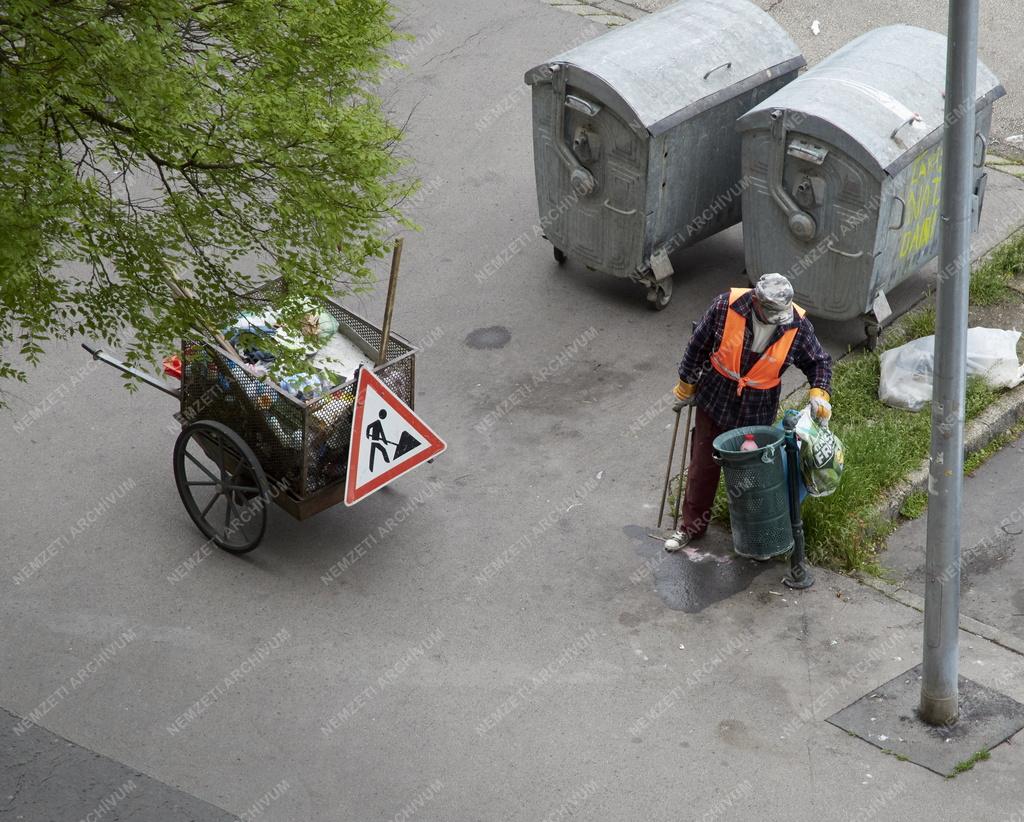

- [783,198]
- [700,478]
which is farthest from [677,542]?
[783,198]

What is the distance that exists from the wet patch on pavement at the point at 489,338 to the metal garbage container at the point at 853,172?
5.99 ft

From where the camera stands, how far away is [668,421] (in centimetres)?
916

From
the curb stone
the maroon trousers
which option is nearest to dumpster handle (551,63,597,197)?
the maroon trousers

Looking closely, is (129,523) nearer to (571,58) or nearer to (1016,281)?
(571,58)

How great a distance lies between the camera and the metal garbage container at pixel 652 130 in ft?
31.5

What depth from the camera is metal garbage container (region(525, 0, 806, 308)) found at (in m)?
9.61

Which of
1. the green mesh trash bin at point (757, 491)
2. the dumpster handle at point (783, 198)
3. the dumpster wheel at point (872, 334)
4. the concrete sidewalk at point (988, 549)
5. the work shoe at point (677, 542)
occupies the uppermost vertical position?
the dumpster handle at point (783, 198)

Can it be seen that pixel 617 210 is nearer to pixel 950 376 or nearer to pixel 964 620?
pixel 964 620

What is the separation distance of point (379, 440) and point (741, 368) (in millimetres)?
1987

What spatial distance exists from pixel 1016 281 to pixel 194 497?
6.10 m

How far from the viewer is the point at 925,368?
9.09m

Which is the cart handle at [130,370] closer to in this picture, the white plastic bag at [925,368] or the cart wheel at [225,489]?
the cart wheel at [225,489]

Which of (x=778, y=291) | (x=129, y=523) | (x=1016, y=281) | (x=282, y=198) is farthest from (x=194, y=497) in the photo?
(x=1016, y=281)

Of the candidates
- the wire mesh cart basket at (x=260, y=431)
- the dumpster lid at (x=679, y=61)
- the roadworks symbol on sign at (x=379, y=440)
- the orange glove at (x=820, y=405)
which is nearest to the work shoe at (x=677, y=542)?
the orange glove at (x=820, y=405)
